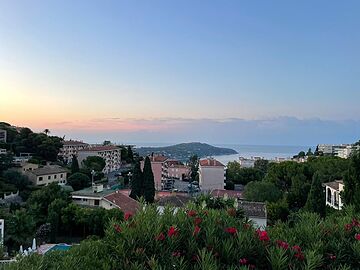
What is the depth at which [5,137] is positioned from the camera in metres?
Result: 46.4

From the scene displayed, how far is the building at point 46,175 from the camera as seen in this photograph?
31.7 m

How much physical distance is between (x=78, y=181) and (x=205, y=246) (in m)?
33.6

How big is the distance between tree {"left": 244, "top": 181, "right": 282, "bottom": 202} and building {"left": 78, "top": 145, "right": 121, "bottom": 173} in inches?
1138

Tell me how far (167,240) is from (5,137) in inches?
1962

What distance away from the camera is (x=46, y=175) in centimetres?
3272

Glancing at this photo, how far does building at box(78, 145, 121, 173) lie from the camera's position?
50.3 metres

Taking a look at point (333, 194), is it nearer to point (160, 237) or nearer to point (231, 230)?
point (231, 230)

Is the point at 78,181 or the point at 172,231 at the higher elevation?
the point at 172,231

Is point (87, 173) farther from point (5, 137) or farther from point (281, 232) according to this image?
point (281, 232)

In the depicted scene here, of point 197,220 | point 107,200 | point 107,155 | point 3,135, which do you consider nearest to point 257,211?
point 107,200

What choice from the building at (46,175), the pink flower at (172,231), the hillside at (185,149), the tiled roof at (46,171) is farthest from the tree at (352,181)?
the hillside at (185,149)

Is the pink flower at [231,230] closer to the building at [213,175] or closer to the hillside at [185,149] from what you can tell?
the building at [213,175]

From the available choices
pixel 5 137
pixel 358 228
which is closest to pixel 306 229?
pixel 358 228

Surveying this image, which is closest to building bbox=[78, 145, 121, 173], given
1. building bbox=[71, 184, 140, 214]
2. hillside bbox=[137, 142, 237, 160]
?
building bbox=[71, 184, 140, 214]
